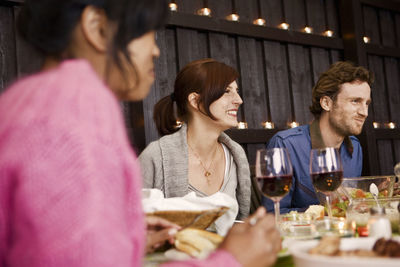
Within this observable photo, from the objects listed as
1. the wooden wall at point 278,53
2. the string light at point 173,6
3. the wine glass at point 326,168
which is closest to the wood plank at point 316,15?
the wooden wall at point 278,53

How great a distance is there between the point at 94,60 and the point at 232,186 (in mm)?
1540

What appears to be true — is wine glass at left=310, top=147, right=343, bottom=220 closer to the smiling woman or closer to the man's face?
the smiling woman

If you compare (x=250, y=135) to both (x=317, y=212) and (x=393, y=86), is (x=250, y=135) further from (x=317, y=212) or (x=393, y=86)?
(x=393, y=86)

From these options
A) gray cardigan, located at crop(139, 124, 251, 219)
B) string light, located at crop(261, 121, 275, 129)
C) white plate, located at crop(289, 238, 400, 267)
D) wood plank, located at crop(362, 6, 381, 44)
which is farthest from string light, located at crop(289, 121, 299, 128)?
white plate, located at crop(289, 238, 400, 267)

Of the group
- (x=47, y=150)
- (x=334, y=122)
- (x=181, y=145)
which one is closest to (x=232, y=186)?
(x=181, y=145)

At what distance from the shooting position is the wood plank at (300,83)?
356 centimetres

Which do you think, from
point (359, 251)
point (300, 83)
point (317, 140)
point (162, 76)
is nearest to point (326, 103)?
point (317, 140)

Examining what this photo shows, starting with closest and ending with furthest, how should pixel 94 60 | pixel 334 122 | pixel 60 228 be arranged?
pixel 60 228, pixel 94 60, pixel 334 122

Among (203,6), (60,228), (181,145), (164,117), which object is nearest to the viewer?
(60,228)

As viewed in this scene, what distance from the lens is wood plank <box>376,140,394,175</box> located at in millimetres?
4019

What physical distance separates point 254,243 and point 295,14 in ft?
10.9

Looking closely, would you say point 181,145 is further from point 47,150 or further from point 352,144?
point 47,150

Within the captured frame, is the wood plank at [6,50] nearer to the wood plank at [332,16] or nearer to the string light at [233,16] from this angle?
the string light at [233,16]

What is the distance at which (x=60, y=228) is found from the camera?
0.49m
